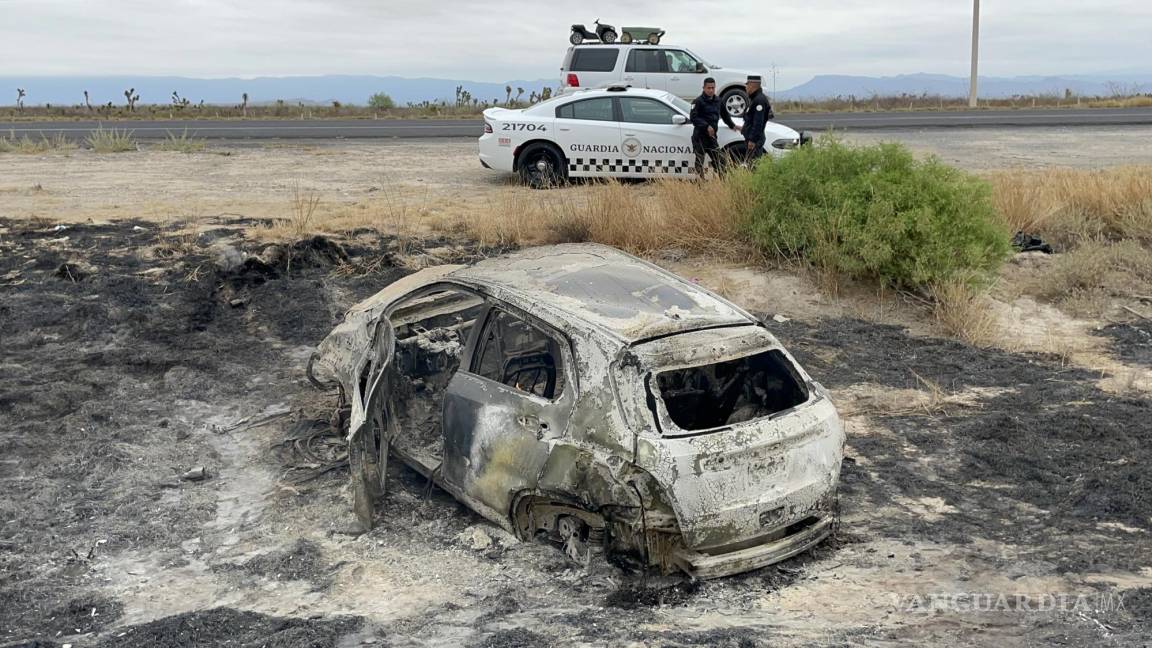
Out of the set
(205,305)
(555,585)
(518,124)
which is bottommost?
(555,585)

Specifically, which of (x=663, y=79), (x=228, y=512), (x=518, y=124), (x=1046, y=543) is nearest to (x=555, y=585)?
(x=228, y=512)

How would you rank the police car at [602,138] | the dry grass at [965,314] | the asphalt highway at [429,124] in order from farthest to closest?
the asphalt highway at [429,124] < the police car at [602,138] < the dry grass at [965,314]

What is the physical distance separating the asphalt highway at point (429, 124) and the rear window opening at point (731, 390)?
2149 cm

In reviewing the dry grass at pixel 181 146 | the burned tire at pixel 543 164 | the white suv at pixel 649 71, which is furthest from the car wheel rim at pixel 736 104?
the dry grass at pixel 181 146

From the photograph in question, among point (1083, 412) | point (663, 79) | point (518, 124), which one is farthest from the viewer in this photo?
point (663, 79)

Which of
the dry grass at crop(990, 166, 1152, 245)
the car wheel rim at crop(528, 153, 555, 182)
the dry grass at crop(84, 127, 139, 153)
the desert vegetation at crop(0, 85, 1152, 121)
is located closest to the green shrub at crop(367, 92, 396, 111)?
the desert vegetation at crop(0, 85, 1152, 121)

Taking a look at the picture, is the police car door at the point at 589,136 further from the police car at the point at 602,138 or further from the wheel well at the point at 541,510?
the wheel well at the point at 541,510

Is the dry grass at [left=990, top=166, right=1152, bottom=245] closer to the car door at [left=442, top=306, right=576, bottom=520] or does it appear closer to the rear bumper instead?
the rear bumper

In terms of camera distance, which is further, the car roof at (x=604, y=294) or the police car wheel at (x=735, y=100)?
the police car wheel at (x=735, y=100)

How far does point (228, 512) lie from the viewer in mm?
6465

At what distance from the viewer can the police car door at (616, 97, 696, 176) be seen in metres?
16.0

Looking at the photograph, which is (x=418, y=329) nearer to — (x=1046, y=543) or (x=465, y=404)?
(x=465, y=404)

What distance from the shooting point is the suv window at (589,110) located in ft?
53.4

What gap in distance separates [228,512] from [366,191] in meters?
11.2
